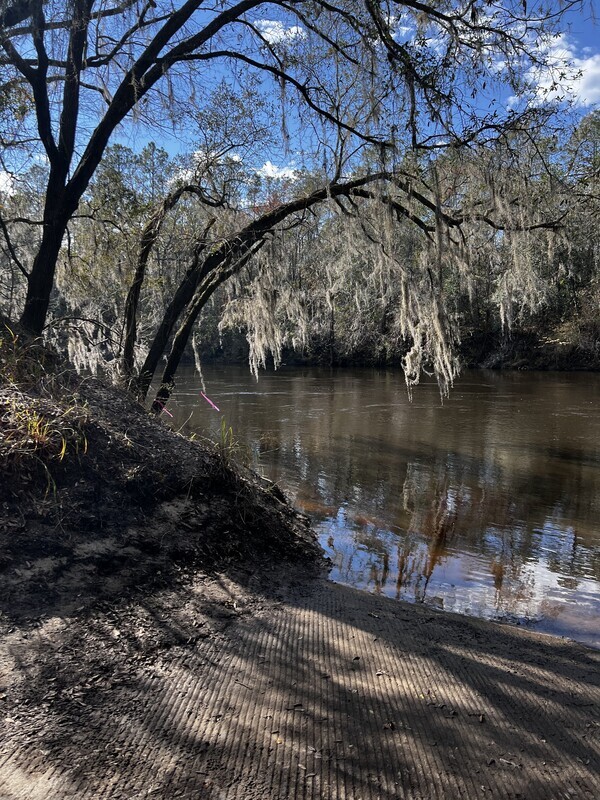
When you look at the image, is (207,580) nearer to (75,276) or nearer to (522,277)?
(522,277)

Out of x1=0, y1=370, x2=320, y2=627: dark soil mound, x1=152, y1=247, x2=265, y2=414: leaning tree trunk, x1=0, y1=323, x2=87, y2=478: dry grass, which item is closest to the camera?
x1=0, y1=370, x2=320, y2=627: dark soil mound

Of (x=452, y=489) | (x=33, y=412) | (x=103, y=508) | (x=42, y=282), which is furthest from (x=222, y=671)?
(x=452, y=489)

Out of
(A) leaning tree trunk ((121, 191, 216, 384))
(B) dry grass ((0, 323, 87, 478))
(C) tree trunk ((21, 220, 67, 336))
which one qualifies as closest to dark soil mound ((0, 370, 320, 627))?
(B) dry grass ((0, 323, 87, 478))

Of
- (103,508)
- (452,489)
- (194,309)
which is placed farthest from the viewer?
(194,309)

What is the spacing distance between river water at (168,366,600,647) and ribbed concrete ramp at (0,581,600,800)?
144cm

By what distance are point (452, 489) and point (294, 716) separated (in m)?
6.01

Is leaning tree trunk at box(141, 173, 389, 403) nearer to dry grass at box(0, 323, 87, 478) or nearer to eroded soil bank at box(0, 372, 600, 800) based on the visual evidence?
dry grass at box(0, 323, 87, 478)

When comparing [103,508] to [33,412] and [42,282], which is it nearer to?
[33,412]

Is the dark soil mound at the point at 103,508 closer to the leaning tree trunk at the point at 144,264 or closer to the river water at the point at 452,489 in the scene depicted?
the river water at the point at 452,489

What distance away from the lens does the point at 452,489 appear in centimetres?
774

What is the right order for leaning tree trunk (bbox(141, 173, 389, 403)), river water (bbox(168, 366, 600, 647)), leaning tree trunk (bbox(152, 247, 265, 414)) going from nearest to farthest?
river water (bbox(168, 366, 600, 647)) < leaning tree trunk (bbox(141, 173, 389, 403)) < leaning tree trunk (bbox(152, 247, 265, 414))

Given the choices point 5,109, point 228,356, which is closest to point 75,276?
point 5,109

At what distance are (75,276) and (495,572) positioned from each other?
800cm

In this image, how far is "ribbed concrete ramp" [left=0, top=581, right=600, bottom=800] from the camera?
1.79 meters
